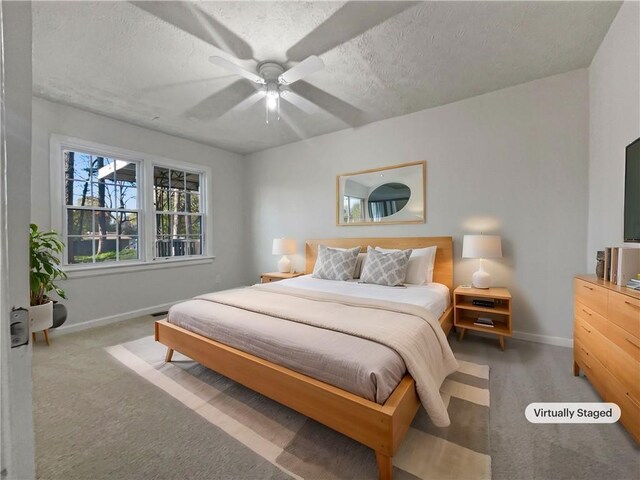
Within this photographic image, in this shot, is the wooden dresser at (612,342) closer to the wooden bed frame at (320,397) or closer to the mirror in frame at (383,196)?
the wooden bed frame at (320,397)

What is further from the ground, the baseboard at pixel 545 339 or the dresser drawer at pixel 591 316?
the dresser drawer at pixel 591 316

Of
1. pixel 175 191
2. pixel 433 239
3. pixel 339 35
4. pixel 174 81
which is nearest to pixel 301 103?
pixel 339 35

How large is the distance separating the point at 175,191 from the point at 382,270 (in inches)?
133

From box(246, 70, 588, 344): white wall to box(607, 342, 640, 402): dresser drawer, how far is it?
132 cm

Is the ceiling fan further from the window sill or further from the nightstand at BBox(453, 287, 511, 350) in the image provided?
the window sill

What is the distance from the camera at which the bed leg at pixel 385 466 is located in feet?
4.17

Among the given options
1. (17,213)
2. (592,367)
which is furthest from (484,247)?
(17,213)

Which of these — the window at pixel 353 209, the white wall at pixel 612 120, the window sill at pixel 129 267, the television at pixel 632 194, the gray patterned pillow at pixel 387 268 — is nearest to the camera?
the television at pixel 632 194

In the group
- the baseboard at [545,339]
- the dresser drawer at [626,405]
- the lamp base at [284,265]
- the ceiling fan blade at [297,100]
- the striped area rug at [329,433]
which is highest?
the ceiling fan blade at [297,100]

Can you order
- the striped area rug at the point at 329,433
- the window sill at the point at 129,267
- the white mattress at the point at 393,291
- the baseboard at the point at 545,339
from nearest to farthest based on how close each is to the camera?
1. the striped area rug at the point at 329,433
2. the white mattress at the point at 393,291
3. the baseboard at the point at 545,339
4. the window sill at the point at 129,267

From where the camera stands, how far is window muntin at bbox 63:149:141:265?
3.32 metres

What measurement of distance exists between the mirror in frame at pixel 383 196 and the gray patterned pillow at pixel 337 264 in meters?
0.59

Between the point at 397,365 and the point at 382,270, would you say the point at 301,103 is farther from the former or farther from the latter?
the point at 397,365

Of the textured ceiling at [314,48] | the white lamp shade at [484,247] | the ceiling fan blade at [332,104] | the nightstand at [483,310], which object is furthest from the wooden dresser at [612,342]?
the ceiling fan blade at [332,104]
